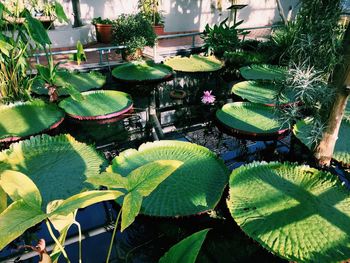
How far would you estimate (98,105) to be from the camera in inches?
133

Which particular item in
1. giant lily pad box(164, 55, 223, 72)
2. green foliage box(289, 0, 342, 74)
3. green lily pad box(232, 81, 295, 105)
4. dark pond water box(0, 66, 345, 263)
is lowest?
dark pond water box(0, 66, 345, 263)

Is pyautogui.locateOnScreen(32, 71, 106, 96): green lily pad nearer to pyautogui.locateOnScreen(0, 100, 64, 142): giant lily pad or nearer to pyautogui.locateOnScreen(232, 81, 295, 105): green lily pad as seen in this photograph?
pyautogui.locateOnScreen(0, 100, 64, 142): giant lily pad

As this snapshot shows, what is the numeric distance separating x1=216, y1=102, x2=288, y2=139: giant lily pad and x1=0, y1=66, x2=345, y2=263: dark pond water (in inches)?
5.3

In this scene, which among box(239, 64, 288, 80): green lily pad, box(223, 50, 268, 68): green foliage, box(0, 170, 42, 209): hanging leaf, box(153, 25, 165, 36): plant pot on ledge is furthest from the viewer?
box(153, 25, 165, 36): plant pot on ledge

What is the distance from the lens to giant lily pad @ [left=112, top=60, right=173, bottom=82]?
4.46 m

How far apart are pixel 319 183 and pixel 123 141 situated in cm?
194

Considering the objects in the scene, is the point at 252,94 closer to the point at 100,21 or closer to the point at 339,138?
the point at 339,138

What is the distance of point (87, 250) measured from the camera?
1.78 metres

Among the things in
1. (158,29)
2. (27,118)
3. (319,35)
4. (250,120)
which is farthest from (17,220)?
(158,29)

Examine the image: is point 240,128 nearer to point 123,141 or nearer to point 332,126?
point 332,126

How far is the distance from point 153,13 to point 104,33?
155 centimetres

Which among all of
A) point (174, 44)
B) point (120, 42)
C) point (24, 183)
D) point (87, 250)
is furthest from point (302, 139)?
point (174, 44)

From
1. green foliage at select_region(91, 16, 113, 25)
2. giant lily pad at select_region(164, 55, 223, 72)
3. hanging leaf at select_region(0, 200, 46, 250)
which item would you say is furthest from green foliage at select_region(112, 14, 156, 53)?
hanging leaf at select_region(0, 200, 46, 250)

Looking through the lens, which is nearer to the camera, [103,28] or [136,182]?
[136,182]
